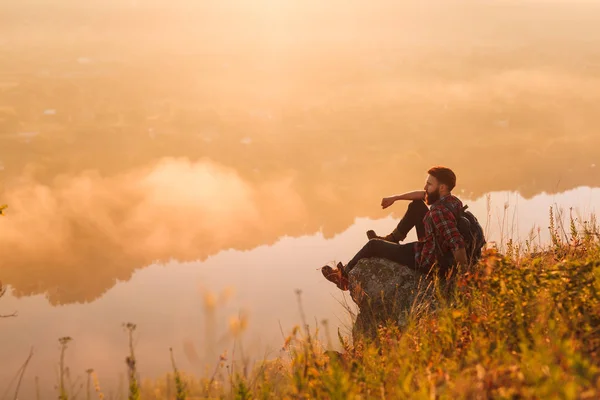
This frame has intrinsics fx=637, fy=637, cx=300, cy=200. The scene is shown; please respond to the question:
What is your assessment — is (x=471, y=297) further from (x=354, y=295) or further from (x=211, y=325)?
(x=211, y=325)

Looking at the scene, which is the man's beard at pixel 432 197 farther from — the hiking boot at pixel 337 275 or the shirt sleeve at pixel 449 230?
the hiking boot at pixel 337 275

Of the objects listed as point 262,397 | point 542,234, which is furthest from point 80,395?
point 542,234

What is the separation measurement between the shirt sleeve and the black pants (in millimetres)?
A: 820

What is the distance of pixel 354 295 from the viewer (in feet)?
28.4

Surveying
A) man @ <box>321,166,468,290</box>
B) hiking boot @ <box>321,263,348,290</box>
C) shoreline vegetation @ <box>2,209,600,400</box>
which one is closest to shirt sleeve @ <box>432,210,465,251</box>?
man @ <box>321,166,468,290</box>

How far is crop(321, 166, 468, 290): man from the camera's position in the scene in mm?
7745

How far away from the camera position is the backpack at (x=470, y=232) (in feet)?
26.0

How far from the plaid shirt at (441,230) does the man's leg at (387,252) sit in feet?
1.48

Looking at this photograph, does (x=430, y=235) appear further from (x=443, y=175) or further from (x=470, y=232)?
(x=443, y=175)

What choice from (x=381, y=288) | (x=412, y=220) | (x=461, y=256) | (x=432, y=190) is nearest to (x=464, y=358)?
(x=461, y=256)

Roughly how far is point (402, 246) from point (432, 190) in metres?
1.05

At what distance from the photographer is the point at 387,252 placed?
29.1 ft

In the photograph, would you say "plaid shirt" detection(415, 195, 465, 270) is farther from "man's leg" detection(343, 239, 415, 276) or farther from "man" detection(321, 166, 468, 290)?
"man's leg" detection(343, 239, 415, 276)

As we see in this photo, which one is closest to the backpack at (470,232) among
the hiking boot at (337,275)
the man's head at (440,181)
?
A: the man's head at (440,181)
